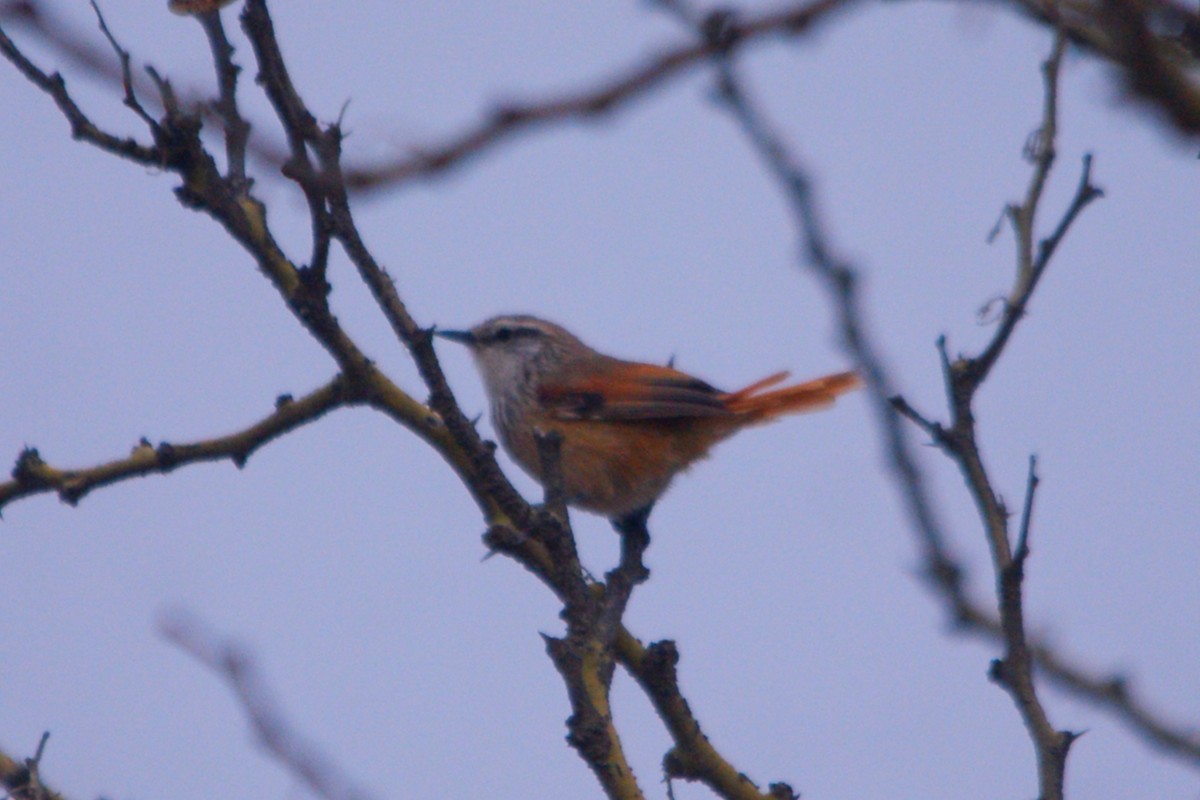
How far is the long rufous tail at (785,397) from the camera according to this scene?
20.7ft

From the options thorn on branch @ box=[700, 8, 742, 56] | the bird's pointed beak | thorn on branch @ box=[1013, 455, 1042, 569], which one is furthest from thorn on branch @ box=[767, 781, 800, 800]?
the bird's pointed beak

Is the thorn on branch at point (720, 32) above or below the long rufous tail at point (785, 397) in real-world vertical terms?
below

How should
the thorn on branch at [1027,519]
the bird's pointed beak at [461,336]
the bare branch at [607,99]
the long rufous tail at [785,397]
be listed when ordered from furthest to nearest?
the bird's pointed beak at [461,336], the long rufous tail at [785,397], the thorn on branch at [1027,519], the bare branch at [607,99]

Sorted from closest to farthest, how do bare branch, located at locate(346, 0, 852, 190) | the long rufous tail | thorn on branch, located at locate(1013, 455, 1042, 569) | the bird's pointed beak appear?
bare branch, located at locate(346, 0, 852, 190), thorn on branch, located at locate(1013, 455, 1042, 569), the long rufous tail, the bird's pointed beak

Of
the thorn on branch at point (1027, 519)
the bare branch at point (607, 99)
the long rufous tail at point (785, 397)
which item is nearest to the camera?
the bare branch at point (607, 99)

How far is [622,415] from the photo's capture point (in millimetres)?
6617

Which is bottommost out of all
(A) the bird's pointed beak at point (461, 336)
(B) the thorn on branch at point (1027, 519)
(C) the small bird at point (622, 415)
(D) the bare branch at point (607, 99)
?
(D) the bare branch at point (607, 99)

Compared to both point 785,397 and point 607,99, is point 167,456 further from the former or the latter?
point 785,397

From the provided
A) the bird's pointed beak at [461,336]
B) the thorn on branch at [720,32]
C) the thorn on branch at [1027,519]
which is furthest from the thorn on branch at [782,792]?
the bird's pointed beak at [461,336]

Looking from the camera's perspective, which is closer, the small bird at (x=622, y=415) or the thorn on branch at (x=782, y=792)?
the thorn on branch at (x=782, y=792)

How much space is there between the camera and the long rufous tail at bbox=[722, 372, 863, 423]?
631cm

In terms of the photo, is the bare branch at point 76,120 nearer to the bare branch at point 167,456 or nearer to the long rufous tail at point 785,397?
the bare branch at point 167,456

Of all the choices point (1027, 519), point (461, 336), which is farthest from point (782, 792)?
point (461, 336)

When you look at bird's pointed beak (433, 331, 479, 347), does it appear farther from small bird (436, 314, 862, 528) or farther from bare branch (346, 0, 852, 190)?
bare branch (346, 0, 852, 190)
